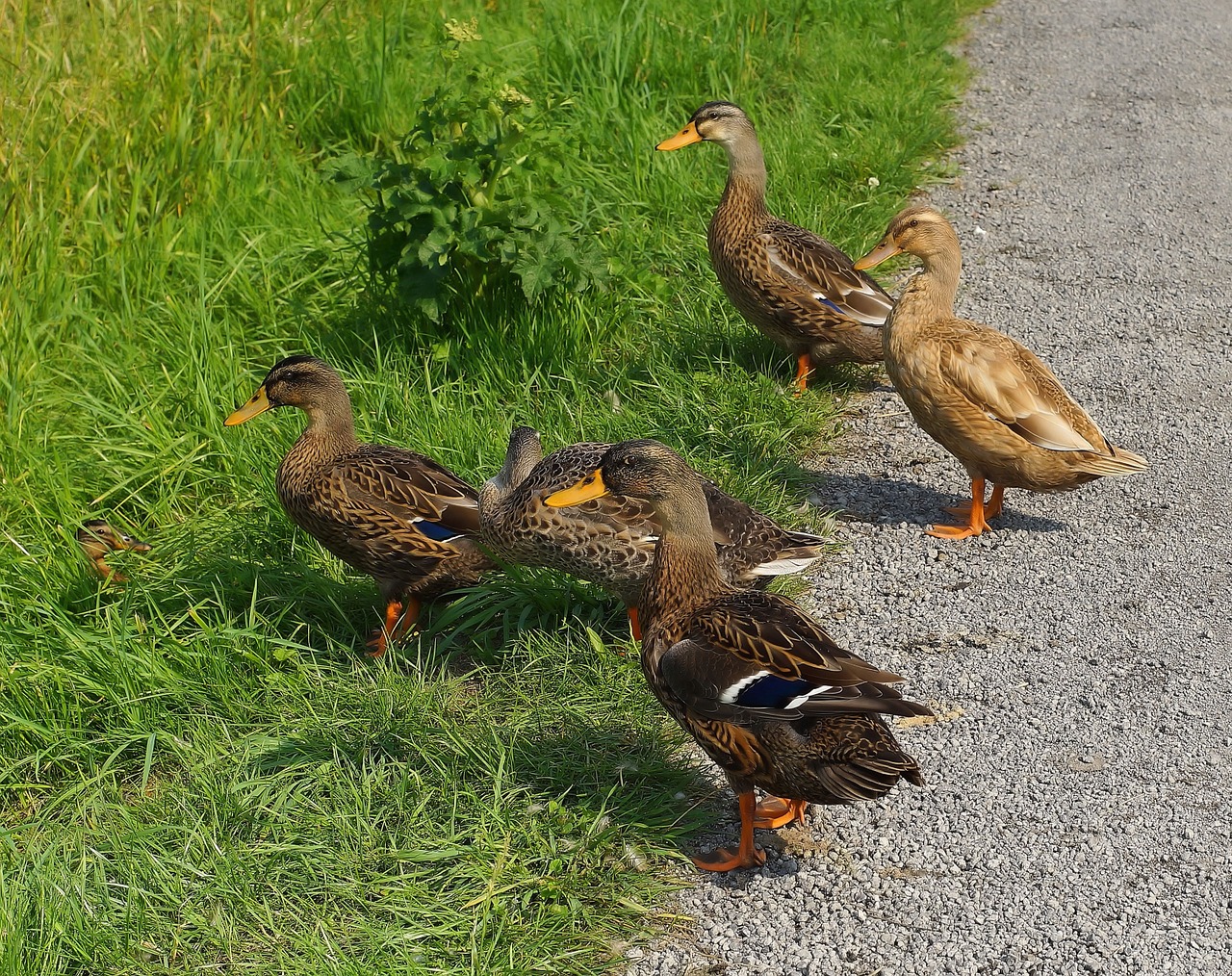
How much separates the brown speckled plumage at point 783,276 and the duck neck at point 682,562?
88.8 inches

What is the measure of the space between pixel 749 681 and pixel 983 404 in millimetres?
2015

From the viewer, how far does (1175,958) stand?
323cm

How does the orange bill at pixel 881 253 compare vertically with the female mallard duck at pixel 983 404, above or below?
above

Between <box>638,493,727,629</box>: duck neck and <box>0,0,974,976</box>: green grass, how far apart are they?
53cm

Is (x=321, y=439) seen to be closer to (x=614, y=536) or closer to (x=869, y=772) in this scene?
(x=614, y=536)

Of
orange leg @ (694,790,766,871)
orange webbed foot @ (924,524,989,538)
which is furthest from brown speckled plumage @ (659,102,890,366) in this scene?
orange leg @ (694,790,766,871)

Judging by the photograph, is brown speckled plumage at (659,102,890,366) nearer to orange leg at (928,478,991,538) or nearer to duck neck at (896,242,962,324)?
duck neck at (896,242,962,324)

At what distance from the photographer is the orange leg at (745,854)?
3.62 meters

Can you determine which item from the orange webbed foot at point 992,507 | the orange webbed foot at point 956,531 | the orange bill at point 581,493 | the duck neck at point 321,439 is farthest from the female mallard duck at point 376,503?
the orange webbed foot at point 992,507

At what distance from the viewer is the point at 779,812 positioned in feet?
12.5

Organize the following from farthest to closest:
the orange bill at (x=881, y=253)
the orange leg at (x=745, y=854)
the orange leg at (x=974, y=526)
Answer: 1. the orange bill at (x=881, y=253)
2. the orange leg at (x=974, y=526)
3. the orange leg at (x=745, y=854)

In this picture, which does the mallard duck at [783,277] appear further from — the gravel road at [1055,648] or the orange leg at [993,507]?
the orange leg at [993,507]

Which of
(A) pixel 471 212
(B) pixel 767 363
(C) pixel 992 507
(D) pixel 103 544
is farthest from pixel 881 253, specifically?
(D) pixel 103 544

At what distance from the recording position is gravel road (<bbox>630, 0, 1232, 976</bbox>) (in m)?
3.38
